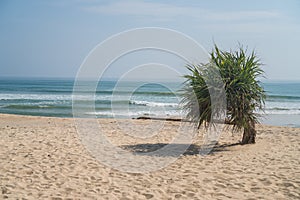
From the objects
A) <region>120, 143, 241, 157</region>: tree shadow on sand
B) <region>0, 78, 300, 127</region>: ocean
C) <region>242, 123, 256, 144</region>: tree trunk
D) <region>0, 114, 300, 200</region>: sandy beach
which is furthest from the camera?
<region>0, 78, 300, 127</region>: ocean

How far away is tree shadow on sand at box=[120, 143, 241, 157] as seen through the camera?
24.4 feet

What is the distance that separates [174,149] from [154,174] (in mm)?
2308

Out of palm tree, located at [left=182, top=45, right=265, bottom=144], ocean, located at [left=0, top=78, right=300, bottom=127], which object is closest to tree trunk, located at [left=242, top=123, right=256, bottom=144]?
palm tree, located at [left=182, top=45, right=265, bottom=144]

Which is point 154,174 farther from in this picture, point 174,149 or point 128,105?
point 128,105

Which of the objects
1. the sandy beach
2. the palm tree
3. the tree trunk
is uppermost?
the palm tree

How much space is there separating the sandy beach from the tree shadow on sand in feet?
0.14

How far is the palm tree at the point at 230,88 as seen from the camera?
7.60m

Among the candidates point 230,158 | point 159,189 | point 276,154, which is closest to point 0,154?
point 159,189

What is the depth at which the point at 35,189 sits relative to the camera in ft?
15.5

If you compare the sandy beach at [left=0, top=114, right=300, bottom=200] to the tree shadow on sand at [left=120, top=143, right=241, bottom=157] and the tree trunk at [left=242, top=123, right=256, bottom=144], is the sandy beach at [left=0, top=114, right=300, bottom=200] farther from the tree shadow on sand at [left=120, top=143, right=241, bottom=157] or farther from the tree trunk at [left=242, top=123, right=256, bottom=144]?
the tree trunk at [left=242, top=123, right=256, bottom=144]

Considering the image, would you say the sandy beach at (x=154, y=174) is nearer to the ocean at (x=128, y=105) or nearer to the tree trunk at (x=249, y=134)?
the tree trunk at (x=249, y=134)

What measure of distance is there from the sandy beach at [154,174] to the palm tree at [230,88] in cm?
81

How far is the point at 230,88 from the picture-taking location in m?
7.59

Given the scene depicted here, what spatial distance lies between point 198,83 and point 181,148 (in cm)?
163
